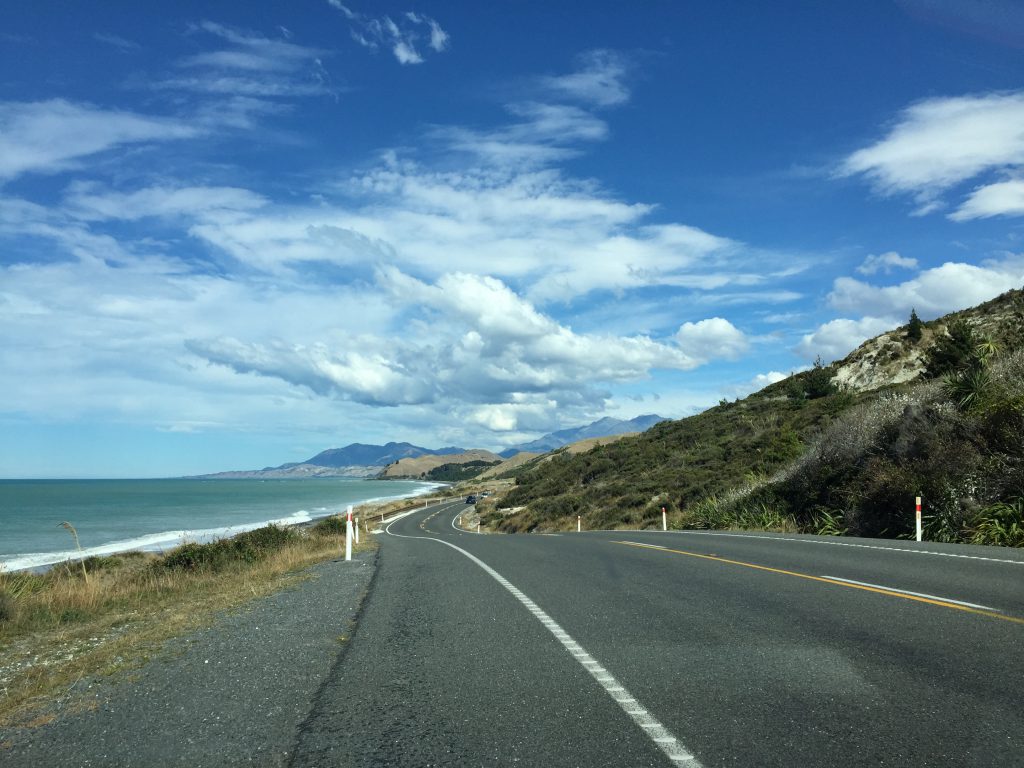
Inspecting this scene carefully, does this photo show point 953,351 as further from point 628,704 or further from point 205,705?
point 205,705

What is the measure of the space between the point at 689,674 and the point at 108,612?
9.42 meters

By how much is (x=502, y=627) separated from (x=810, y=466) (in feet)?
65.7

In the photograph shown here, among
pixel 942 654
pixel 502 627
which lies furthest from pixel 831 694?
pixel 502 627

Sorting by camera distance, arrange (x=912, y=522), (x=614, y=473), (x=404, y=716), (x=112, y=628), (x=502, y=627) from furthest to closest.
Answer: (x=614, y=473) → (x=912, y=522) → (x=112, y=628) → (x=502, y=627) → (x=404, y=716)

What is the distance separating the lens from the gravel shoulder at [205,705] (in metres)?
4.47

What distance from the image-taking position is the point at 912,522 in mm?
18734

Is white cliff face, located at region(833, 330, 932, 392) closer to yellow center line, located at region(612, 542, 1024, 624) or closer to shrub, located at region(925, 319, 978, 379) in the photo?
shrub, located at region(925, 319, 978, 379)

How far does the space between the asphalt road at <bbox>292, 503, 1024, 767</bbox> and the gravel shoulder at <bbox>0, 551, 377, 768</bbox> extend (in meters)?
0.26

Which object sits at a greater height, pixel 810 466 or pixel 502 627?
pixel 810 466

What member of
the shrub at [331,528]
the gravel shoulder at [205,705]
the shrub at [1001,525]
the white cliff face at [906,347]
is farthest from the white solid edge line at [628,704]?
the white cliff face at [906,347]

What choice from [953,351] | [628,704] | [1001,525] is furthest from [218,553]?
[953,351]

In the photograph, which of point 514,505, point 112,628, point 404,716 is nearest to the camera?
point 404,716

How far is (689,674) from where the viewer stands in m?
5.77

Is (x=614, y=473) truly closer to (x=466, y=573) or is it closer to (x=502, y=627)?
(x=466, y=573)
